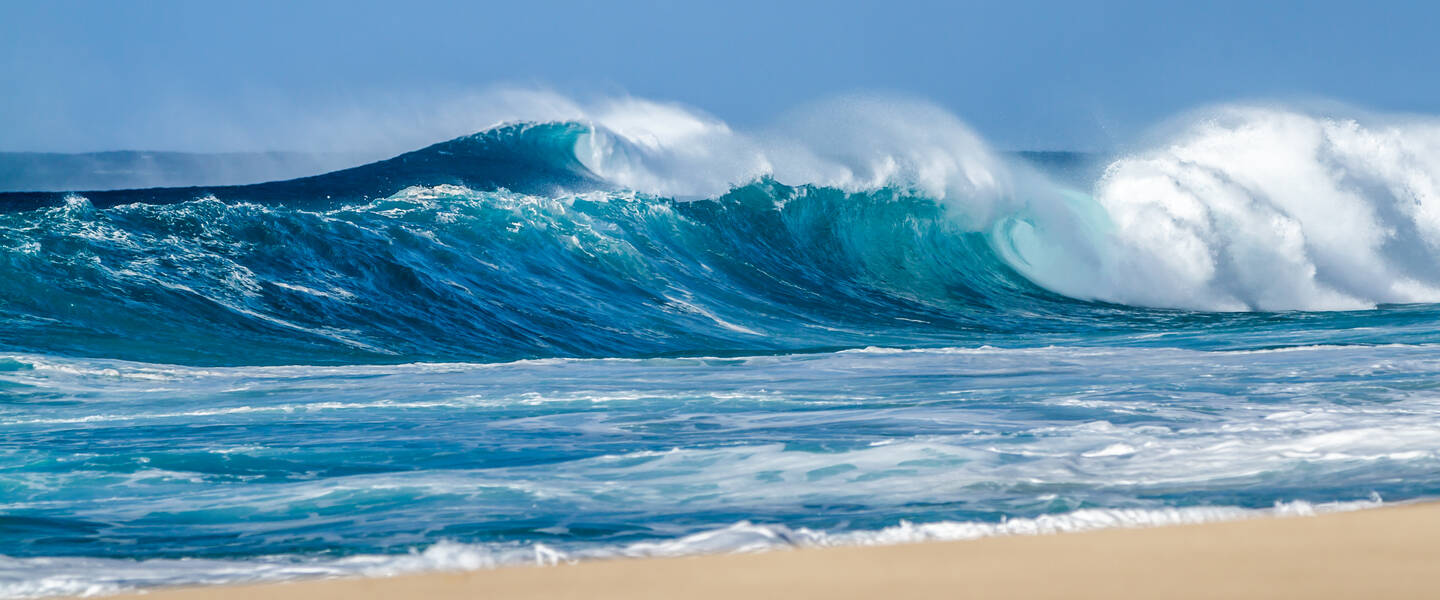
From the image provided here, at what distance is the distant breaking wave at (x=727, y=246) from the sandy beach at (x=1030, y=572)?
6.03 metres

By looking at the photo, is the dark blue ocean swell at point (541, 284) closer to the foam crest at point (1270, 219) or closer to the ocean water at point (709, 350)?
the ocean water at point (709, 350)

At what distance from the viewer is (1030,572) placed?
2.29 meters

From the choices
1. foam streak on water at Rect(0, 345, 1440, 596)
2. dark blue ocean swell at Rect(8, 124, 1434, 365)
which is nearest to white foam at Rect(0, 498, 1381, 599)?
foam streak on water at Rect(0, 345, 1440, 596)

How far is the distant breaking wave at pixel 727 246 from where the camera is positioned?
30.7 ft

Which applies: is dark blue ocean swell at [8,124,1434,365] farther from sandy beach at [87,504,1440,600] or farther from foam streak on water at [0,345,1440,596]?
sandy beach at [87,504,1440,600]

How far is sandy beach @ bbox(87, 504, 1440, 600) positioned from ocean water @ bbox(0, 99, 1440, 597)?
164mm

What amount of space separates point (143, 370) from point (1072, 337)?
22.5 feet

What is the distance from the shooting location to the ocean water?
10.2 ft

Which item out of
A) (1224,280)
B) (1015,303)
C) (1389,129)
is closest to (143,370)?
(1015,303)

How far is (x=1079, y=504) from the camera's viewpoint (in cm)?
301

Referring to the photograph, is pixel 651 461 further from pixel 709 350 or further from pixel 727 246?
pixel 727 246

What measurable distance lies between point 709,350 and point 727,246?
15.7 ft

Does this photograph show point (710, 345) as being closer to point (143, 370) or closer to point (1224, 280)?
point (143, 370)

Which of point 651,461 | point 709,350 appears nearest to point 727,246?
point 709,350
